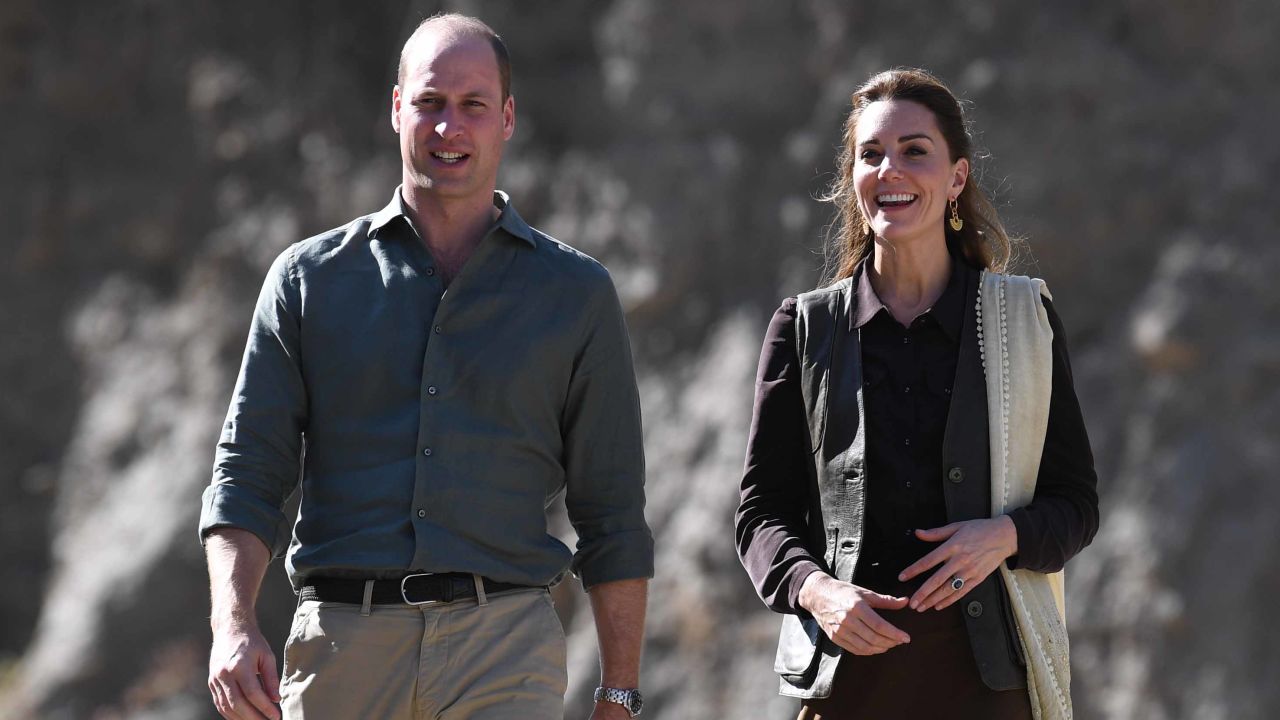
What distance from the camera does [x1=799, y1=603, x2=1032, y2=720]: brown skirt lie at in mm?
3232

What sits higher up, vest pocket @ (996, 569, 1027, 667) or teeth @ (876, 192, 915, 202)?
teeth @ (876, 192, 915, 202)

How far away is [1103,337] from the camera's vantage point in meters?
7.89

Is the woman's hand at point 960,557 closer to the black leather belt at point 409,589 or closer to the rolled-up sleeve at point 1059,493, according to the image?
the rolled-up sleeve at point 1059,493

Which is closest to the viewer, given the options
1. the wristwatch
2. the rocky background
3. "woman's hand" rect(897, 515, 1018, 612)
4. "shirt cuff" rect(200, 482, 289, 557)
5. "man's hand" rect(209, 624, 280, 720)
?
"man's hand" rect(209, 624, 280, 720)

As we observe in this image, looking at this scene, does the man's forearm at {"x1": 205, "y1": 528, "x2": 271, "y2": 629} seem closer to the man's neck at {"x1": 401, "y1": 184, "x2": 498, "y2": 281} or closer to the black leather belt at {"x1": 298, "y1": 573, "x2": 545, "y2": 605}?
the black leather belt at {"x1": 298, "y1": 573, "x2": 545, "y2": 605}

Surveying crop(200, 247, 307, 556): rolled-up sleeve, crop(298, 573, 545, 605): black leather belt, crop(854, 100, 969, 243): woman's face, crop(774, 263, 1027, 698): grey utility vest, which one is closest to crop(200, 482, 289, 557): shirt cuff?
crop(200, 247, 307, 556): rolled-up sleeve

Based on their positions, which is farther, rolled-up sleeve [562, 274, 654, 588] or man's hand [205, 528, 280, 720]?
rolled-up sleeve [562, 274, 654, 588]

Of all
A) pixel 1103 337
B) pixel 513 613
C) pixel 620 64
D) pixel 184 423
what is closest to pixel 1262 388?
pixel 1103 337

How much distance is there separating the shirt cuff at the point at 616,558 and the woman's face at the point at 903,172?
880 millimetres

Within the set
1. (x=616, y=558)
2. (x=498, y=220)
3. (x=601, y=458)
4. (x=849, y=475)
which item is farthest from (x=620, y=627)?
(x=498, y=220)

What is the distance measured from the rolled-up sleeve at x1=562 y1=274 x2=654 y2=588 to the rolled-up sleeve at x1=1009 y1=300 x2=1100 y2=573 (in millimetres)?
847

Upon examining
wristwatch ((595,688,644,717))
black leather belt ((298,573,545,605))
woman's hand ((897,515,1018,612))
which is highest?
woman's hand ((897,515,1018,612))

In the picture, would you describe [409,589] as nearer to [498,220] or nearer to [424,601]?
[424,601]

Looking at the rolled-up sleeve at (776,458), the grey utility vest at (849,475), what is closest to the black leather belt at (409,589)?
the rolled-up sleeve at (776,458)
